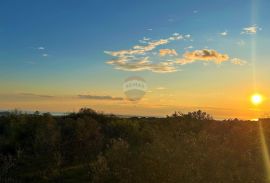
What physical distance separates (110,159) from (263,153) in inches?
328

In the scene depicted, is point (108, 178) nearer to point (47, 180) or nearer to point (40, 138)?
point (47, 180)

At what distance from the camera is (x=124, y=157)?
57.4ft

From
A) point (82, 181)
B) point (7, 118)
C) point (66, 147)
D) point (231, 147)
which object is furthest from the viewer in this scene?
point (7, 118)

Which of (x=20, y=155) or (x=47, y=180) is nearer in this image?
(x=47, y=180)

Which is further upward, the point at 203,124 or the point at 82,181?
the point at 203,124

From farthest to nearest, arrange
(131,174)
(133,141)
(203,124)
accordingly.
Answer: (203,124) < (133,141) < (131,174)

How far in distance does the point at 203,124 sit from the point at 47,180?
72.2 ft

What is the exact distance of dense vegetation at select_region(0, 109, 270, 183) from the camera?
15695mm

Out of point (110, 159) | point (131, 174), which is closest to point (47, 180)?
point (110, 159)

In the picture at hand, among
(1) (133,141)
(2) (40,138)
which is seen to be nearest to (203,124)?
(1) (133,141)

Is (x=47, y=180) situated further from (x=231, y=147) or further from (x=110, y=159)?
(x=231, y=147)

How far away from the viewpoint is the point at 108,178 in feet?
51.4

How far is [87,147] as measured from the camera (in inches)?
993

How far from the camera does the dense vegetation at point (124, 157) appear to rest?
15695mm
